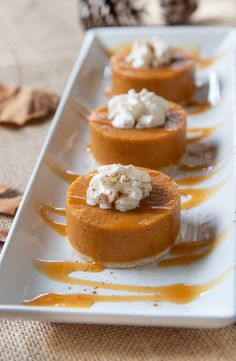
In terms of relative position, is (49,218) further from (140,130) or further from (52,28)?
(52,28)

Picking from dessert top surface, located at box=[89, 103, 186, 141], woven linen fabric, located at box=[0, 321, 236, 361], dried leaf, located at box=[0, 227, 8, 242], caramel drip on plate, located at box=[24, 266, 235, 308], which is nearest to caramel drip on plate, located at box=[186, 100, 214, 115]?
dessert top surface, located at box=[89, 103, 186, 141]

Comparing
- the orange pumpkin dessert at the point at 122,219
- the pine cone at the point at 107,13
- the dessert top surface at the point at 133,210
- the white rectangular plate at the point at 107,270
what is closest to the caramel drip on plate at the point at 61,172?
the white rectangular plate at the point at 107,270

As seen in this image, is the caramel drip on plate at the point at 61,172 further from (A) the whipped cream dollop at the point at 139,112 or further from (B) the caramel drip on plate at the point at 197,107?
(B) the caramel drip on plate at the point at 197,107

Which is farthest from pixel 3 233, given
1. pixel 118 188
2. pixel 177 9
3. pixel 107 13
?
pixel 177 9

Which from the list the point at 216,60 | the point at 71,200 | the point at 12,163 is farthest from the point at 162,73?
the point at 71,200

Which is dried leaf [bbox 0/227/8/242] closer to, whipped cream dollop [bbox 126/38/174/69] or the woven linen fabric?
the woven linen fabric
